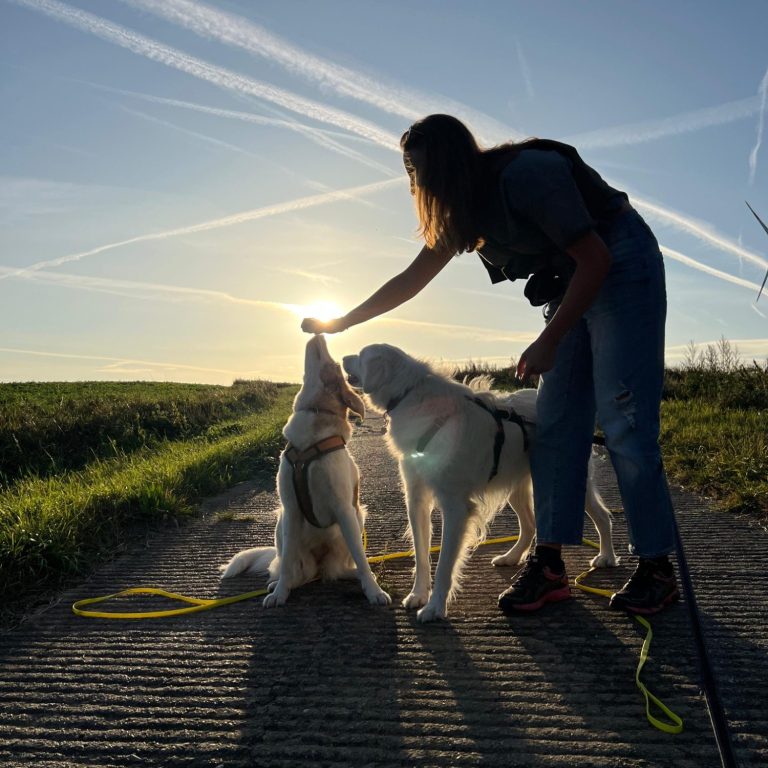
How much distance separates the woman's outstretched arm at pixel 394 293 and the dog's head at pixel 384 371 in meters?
0.43

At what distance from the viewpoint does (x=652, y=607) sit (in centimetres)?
311

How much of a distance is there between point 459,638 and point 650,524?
1.07 m

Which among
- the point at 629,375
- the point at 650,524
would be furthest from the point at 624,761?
the point at 629,375

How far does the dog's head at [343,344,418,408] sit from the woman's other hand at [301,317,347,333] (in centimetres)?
41

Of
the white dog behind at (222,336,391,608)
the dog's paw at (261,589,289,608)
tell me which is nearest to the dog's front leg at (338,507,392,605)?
the white dog behind at (222,336,391,608)

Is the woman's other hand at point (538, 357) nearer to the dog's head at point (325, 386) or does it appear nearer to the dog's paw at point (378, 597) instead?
the dog's head at point (325, 386)

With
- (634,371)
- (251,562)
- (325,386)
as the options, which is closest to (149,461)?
(251,562)

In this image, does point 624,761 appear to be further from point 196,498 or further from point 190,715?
point 196,498

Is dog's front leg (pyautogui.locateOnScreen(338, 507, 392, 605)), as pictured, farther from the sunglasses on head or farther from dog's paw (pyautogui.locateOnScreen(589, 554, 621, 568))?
the sunglasses on head

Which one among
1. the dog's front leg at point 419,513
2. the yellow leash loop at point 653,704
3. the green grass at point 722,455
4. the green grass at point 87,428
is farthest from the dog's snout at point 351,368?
the green grass at point 87,428

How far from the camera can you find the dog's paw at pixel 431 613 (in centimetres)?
315

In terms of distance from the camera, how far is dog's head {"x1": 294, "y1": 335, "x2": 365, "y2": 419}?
13.0 feet

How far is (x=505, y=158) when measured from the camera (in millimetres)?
3086

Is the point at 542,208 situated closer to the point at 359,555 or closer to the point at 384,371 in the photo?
the point at 384,371
